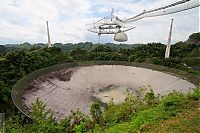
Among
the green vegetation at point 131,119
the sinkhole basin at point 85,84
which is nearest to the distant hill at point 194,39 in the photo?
the sinkhole basin at point 85,84

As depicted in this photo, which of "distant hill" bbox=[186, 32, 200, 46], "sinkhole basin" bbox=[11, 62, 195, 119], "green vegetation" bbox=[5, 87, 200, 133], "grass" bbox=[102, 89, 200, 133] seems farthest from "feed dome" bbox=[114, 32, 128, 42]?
"distant hill" bbox=[186, 32, 200, 46]

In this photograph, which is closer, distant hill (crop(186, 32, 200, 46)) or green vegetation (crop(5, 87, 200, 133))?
green vegetation (crop(5, 87, 200, 133))

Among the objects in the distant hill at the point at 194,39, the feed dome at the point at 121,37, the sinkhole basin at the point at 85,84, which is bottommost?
the sinkhole basin at the point at 85,84

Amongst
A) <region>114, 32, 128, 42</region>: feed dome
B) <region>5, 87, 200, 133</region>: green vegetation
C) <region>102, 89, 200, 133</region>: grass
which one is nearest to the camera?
<region>102, 89, 200, 133</region>: grass

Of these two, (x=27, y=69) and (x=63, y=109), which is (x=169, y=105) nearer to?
(x=63, y=109)

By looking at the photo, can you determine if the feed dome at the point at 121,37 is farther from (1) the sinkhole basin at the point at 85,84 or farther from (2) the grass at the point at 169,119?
(2) the grass at the point at 169,119

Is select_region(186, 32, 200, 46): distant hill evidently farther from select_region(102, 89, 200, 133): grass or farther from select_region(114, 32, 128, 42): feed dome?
select_region(102, 89, 200, 133): grass

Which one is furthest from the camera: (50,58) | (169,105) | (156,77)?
(50,58)

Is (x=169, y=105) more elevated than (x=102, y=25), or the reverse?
(x=102, y=25)

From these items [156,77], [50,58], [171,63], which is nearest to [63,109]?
[156,77]
